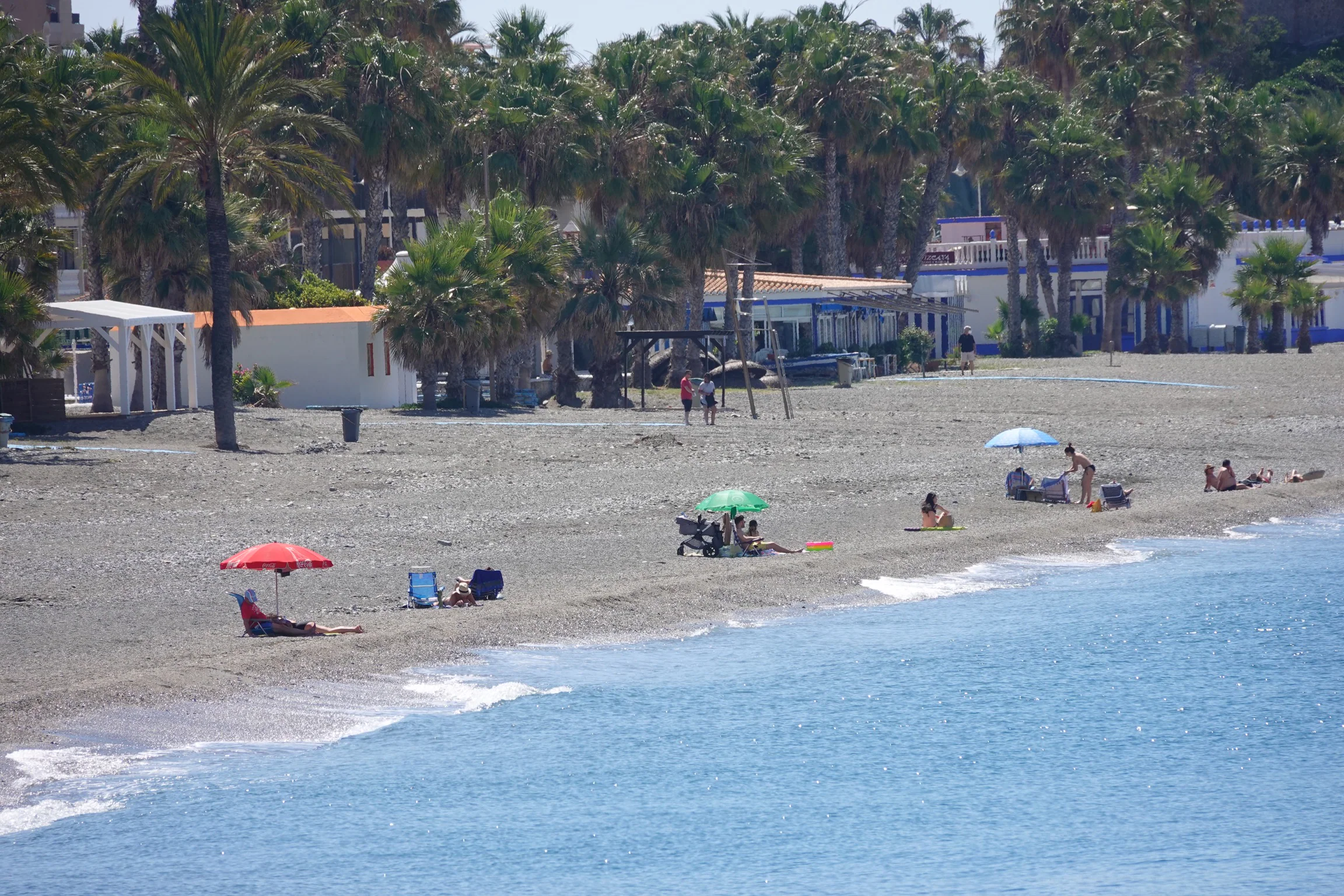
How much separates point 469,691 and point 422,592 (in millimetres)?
2489

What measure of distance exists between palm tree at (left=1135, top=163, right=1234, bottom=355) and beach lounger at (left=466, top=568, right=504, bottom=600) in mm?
Result: 47059

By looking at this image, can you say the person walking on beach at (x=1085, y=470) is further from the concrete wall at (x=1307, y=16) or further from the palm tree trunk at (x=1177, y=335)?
the concrete wall at (x=1307, y=16)

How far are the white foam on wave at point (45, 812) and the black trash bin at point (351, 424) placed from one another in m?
18.1

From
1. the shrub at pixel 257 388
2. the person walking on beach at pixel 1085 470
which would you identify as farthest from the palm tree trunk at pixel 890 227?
the person walking on beach at pixel 1085 470

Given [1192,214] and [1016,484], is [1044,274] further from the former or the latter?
[1016,484]

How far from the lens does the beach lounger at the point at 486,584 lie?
17.9m

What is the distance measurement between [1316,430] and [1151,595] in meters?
15.4

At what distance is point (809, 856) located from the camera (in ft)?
41.4

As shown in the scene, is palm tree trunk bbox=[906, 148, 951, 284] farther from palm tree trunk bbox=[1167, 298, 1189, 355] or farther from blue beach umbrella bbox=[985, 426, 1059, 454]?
blue beach umbrella bbox=[985, 426, 1059, 454]

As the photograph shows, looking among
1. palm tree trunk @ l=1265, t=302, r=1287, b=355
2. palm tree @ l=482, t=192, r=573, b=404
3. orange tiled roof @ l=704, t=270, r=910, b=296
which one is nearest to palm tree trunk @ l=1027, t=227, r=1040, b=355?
orange tiled roof @ l=704, t=270, r=910, b=296

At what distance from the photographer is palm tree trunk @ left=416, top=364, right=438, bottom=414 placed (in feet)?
125

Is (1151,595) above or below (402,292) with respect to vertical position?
below

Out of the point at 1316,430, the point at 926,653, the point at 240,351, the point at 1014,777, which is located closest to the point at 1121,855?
the point at 1014,777

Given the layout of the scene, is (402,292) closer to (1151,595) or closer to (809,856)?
(1151,595)
